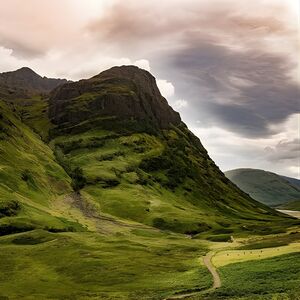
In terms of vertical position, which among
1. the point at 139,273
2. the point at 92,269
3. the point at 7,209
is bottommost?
the point at 139,273

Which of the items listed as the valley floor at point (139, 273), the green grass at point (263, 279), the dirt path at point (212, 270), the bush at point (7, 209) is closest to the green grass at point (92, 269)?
the valley floor at point (139, 273)

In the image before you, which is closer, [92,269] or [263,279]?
[263,279]

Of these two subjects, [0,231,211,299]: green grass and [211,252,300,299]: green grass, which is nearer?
[211,252,300,299]: green grass

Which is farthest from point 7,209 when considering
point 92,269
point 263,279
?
point 263,279

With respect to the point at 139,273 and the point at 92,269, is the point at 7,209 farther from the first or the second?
the point at 139,273

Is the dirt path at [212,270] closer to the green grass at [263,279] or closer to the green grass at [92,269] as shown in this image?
the green grass at [263,279]

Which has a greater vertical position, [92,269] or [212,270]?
[92,269]

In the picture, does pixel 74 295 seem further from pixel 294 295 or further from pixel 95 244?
pixel 95 244

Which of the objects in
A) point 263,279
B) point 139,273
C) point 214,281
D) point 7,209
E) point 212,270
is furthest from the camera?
point 7,209

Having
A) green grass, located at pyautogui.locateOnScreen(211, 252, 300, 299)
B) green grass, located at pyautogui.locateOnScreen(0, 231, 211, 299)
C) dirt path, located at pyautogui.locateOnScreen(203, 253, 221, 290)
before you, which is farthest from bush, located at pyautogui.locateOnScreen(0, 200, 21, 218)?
green grass, located at pyautogui.locateOnScreen(211, 252, 300, 299)

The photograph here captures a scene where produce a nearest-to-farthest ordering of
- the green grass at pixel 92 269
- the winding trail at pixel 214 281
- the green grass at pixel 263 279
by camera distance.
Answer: the green grass at pixel 263 279 < the winding trail at pixel 214 281 < the green grass at pixel 92 269

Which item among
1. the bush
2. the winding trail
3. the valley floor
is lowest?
the winding trail

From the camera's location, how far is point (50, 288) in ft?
283

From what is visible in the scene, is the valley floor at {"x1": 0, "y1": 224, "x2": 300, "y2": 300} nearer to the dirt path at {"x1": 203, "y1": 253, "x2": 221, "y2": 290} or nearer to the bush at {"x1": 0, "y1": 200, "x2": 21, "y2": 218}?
the dirt path at {"x1": 203, "y1": 253, "x2": 221, "y2": 290}
